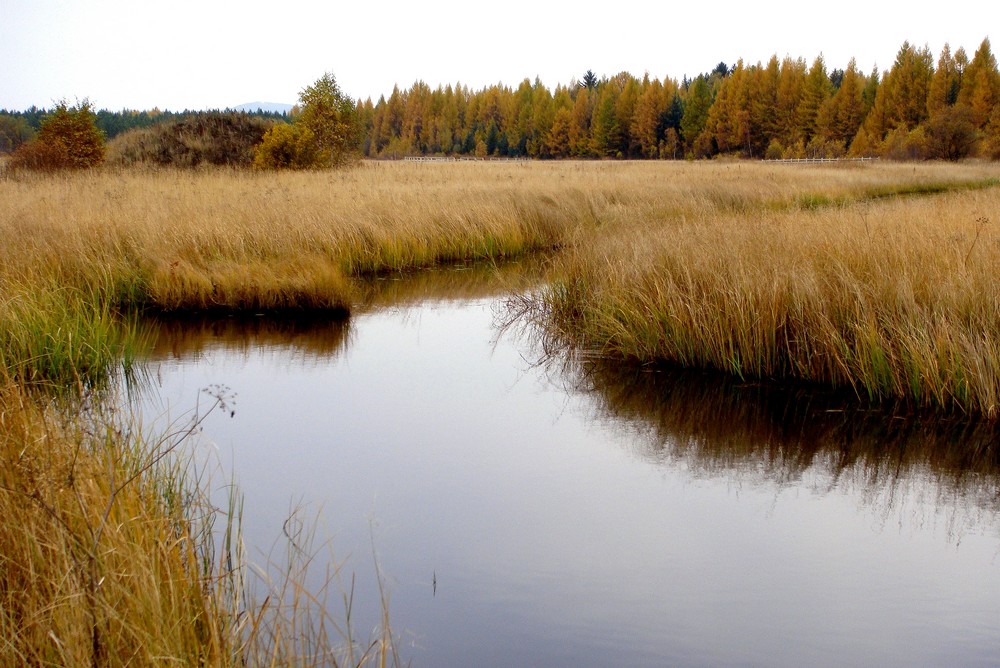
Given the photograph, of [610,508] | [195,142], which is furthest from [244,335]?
[195,142]

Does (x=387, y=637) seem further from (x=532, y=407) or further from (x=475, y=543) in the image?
(x=532, y=407)

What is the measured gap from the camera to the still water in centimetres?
349

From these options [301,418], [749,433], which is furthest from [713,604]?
[301,418]

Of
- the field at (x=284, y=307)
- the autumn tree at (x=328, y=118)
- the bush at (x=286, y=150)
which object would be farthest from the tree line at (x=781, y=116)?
the field at (x=284, y=307)

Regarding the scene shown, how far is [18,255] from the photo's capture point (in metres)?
8.58

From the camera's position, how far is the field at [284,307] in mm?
2770

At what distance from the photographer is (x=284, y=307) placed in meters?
9.52

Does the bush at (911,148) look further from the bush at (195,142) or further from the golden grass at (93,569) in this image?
the golden grass at (93,569)

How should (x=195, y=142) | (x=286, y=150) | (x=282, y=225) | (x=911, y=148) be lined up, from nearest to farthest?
(x=282, y=225)
(x=286, y=150)
(x=195, y=142)
(x=911, y=148)

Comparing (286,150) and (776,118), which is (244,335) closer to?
(286,150)

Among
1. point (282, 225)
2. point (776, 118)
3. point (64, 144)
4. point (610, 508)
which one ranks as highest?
point (776, 118)

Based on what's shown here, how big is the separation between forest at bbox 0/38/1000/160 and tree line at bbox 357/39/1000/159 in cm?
8

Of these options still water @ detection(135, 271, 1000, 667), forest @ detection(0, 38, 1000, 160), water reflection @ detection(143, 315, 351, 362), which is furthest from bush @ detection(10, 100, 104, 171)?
forest @ detection(0, 38, 1000, 160)

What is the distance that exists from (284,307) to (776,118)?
57880 millimetres
